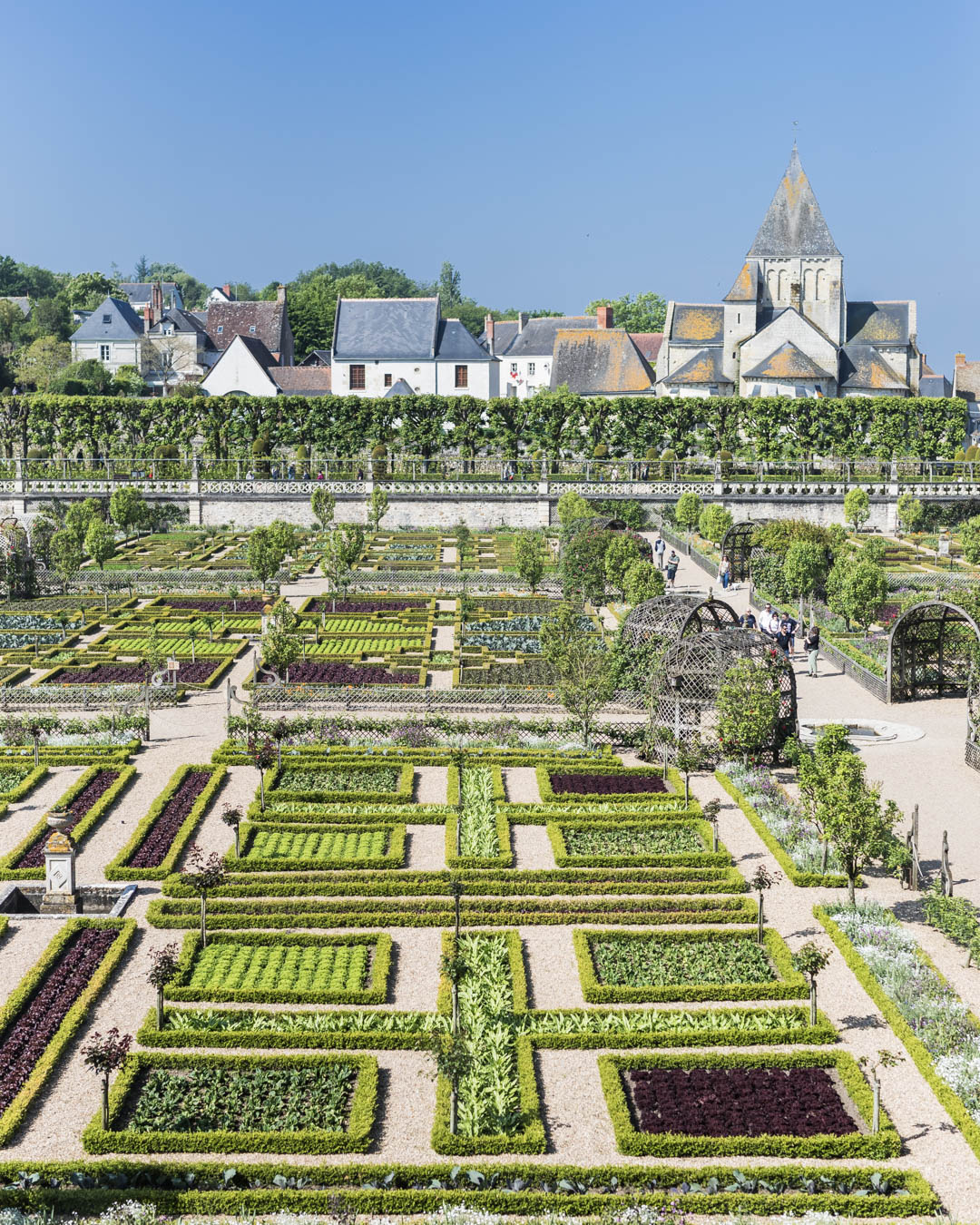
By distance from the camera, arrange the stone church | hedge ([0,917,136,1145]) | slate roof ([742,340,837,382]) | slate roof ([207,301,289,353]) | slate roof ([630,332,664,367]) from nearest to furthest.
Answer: hedge ([0,917,136,1145]) → slate roof ([742,340,837,382]) → the stone church → slate roof ([207,301,289,353]) → slate roof ([630,332,664,367])

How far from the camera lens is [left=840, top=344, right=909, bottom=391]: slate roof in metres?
83.4

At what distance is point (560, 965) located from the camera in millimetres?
19344

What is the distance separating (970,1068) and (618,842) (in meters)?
8.52

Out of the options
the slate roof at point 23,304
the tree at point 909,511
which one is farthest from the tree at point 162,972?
the slate roof at point 23,304

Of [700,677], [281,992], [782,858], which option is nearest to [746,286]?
[700,677]

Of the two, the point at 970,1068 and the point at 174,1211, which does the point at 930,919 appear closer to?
the point at 970,1068

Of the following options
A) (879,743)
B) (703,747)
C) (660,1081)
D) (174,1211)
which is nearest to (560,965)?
(660,1081)

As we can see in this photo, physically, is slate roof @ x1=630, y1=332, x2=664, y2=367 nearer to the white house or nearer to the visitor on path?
the white house

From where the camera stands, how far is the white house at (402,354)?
86.2m

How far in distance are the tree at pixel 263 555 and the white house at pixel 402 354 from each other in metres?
44.1

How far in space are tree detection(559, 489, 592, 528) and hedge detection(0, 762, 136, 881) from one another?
29109 millimetres

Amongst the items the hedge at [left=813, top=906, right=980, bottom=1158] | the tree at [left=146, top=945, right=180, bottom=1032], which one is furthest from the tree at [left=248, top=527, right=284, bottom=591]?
the hedge at [left=813, top=906, right=980, bottom=1158]

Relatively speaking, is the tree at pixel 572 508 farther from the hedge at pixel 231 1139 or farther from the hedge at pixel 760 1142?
the hedge at pixel 231 1139

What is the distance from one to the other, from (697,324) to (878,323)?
459 inches
